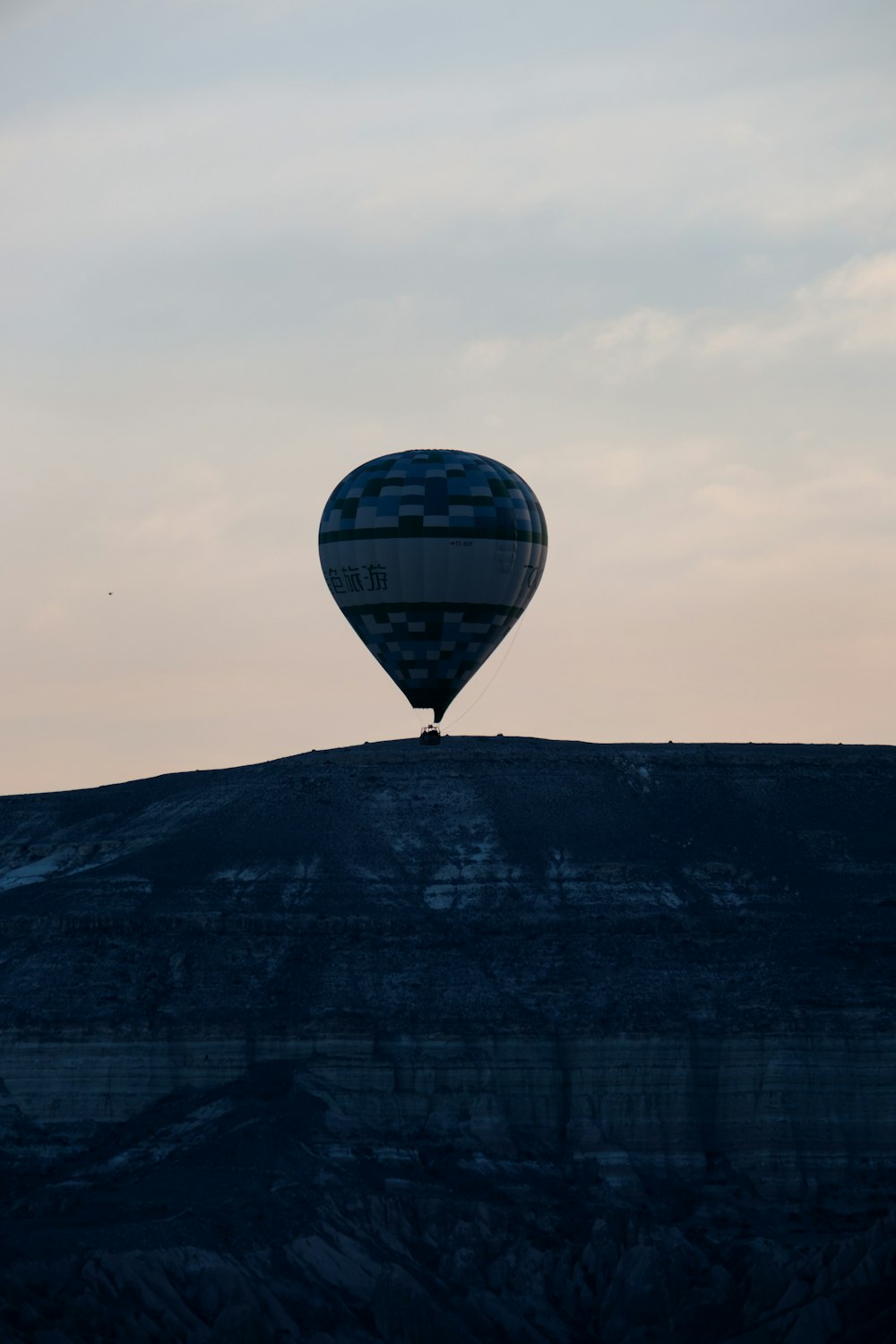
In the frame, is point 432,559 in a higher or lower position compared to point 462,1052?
higher

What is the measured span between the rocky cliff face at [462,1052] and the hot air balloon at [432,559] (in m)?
5.10

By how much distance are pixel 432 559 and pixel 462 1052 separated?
1875cm

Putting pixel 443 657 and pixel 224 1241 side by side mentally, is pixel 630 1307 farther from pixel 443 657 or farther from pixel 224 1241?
pixel 443 657

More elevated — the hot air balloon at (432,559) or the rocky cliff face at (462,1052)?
the hot air balloon at (432,559)

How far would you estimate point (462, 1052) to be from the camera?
331 feet

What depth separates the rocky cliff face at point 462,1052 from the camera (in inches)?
3469

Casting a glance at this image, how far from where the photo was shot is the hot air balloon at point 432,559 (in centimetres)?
11125

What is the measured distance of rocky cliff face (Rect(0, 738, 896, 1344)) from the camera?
289 ft

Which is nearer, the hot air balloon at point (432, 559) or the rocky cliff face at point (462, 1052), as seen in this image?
the rocky cliff face at point (462, 1052)

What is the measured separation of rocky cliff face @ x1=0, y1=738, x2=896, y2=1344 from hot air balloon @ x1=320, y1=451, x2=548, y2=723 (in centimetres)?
510

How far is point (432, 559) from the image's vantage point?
364 feet

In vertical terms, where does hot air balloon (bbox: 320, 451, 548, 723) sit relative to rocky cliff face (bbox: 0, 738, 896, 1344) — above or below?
above

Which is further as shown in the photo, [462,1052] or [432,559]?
[432,559]

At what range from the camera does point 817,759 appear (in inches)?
4688
